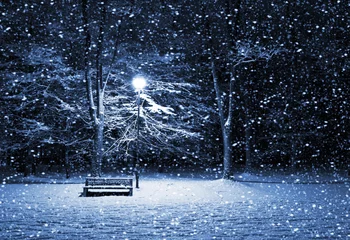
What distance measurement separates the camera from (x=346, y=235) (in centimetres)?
791

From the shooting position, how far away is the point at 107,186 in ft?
51.9

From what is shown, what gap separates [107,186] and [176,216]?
6.28 metres

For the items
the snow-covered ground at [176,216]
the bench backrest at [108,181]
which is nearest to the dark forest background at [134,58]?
the bench backrest at [108,181]

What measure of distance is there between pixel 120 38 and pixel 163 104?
17.6 ft

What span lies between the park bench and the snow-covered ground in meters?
0.55

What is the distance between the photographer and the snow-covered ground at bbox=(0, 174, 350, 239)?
802cm

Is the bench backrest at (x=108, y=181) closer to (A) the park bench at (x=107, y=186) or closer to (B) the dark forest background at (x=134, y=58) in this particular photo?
(A) the park bench at (x=107, y=186)

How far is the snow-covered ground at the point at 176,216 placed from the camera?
316 inches

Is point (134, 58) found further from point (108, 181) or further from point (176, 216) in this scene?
point (176, 216)

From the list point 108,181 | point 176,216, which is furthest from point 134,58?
point 176,216

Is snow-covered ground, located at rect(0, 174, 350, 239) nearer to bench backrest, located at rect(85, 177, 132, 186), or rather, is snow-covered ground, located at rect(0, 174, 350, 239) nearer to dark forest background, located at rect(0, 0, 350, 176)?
bench backrest, located at rect(85, 177, 132, 186)

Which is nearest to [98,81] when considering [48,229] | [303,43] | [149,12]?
[149,12]

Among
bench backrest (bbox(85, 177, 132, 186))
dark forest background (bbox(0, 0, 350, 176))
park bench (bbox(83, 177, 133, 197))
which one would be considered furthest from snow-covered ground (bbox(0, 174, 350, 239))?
dark forest background (bbox(0, 0, 350, 176))

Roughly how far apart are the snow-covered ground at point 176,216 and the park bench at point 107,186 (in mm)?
549
